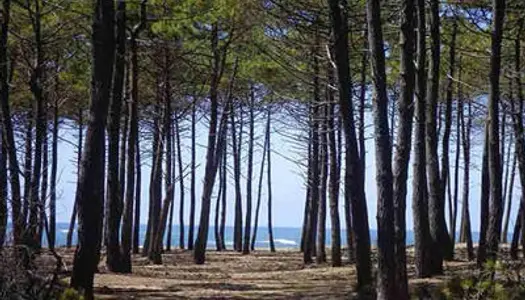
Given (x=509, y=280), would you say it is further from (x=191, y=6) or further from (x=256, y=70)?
(x=256, y=70)

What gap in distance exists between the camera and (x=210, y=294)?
11.1 metres

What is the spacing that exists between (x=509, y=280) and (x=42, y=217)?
17.6ft

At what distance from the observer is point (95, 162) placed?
8.69 metres

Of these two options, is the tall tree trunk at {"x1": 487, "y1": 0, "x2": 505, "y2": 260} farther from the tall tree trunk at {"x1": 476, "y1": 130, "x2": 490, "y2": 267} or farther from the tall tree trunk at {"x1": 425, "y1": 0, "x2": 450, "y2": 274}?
the tall tree trunk at {"x1": 425, "y1": 0, "x2": 450, "y2": 274}

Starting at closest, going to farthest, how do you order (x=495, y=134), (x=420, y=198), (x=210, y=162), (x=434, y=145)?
(x=495, y=134) → (x=420, y=198) → (x=434, y=145) → (x=210, y=162)

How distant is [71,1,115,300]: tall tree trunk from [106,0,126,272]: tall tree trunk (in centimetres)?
392

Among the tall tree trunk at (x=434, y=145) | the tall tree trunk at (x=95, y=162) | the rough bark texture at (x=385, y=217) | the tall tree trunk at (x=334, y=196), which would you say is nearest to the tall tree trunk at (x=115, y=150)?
the tall tree trunk at (x=95, y=162)

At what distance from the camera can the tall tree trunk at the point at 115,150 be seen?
12.8 m

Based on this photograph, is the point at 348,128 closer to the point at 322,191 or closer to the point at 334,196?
the point at 334,196

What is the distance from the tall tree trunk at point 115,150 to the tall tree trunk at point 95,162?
392 cm

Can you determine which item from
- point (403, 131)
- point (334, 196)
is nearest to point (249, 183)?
point (334, 196)

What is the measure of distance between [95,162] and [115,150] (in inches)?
Result: 166

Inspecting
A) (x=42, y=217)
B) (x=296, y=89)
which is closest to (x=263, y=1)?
(x=296, y=89)

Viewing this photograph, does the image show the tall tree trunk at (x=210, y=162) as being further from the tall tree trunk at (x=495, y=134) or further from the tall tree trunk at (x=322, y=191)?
the tall tree trunk at (x=495, y=134)
